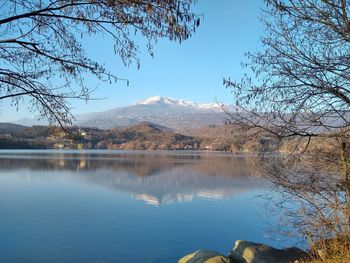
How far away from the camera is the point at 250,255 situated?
10.5m

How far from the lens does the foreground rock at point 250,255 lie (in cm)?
999

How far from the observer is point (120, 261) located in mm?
11523

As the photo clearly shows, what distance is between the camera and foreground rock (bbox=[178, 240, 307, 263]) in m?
9.99

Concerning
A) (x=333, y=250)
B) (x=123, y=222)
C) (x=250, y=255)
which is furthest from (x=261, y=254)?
(x=123, y=222)

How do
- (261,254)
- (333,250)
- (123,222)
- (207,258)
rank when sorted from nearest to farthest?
(333,250) → (207,258) → (261,254) → (123,222)

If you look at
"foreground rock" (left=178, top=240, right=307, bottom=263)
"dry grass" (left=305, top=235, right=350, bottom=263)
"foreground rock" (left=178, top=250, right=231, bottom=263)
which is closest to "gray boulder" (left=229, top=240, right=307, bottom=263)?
"foreground rock" (left=178, top=240, right=307, bottom=263)

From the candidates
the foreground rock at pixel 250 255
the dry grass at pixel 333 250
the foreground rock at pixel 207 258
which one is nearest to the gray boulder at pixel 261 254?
the foreground rock at pixel 250 255

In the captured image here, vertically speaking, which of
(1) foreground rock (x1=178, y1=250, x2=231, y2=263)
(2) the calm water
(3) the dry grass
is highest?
(3) the dry grass

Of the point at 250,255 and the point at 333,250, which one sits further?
the point at 250,255

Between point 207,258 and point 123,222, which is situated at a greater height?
point 207,258

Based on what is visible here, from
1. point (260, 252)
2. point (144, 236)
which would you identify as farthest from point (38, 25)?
point (144, 236)

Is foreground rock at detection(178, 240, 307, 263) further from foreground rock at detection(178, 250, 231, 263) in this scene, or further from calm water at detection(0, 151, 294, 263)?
calm water at detection(0, 151, 294, 263)

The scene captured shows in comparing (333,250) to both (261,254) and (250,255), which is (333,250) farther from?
(250,255)

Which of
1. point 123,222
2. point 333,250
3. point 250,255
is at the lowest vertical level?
point 123,222
